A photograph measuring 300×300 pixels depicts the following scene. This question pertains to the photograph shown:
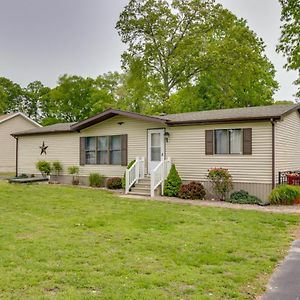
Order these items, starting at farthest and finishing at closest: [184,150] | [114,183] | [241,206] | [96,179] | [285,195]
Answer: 1. [96,179]
2. [114,183]
3. [184,150]
4. [285,195]
5. [241,206]

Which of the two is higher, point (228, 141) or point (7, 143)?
point (7, 143)

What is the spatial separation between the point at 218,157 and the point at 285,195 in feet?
9.37

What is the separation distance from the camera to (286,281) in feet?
15.2

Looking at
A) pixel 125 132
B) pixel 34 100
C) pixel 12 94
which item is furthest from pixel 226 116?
pixel 12 94

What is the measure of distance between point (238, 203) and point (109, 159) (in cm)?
695

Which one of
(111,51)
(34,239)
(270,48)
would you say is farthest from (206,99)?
(34,239)

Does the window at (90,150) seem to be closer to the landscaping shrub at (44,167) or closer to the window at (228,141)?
the landscaping shrub at (44,167)

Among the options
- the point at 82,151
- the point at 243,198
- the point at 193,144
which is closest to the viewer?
the point at 243,198

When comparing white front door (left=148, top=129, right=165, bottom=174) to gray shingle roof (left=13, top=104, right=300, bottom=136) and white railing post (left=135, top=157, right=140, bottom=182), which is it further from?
gray shingle roof (left=13, top=104, right=300, bottom=136)

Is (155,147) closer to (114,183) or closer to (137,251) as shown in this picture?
(114,183)

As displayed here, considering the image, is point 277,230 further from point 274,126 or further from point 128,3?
point 128,3

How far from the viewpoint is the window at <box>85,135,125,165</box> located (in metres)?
16.7

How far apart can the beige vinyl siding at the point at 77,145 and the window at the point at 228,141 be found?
2.81 meters

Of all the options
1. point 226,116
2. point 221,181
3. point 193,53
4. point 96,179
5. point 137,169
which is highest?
point 193,53
